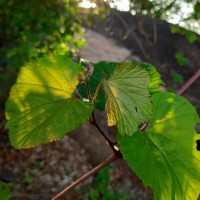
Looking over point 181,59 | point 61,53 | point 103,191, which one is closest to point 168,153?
point 61,53

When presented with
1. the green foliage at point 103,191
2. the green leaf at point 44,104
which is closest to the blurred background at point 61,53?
the green foliage at point 103,191

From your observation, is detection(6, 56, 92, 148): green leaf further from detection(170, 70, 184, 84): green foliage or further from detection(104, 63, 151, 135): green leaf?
Result: detection(170, 70, 184, 84): green foliage

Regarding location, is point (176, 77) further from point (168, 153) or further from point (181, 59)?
point (168, 153)

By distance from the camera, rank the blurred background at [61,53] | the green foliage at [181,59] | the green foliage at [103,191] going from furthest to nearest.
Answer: the green foliage at [181,59] → the green foliage at [103,191] → the blurred background at [61,53]

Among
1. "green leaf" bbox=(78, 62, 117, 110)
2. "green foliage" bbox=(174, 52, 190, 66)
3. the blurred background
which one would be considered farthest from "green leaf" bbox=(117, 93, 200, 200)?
"green foliage" bbox=(174, 52, 190, 66)

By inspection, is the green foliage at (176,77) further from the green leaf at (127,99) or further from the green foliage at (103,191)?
the green leaf at (127,99)
